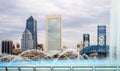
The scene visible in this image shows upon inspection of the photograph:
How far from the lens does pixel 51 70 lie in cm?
1034

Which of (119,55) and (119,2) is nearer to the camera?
(119,2)

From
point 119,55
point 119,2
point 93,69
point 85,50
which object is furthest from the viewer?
point 85,50

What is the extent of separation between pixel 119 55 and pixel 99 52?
4363cm

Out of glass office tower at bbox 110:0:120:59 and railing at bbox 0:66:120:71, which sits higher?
glass office tower at bbox 110:0:120:59

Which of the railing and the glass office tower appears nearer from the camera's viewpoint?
the railing

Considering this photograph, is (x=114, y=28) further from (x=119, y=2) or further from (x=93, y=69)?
(x=93, y=69)

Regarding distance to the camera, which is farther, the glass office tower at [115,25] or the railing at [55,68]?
the glass office tower at [115,25]

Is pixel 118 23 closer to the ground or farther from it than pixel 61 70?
farther from it

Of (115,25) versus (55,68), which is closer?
(55,68)

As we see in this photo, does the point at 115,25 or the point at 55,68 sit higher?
the point at 115,25

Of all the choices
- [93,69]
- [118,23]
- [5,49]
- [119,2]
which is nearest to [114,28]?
[118,23]

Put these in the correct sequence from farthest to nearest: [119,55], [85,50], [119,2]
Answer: [85,50]
[119,55]
[119,2]

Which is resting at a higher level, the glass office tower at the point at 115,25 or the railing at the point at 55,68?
the glass office tower at the point at 115,25

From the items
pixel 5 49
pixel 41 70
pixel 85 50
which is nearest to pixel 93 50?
pixel 85 50
